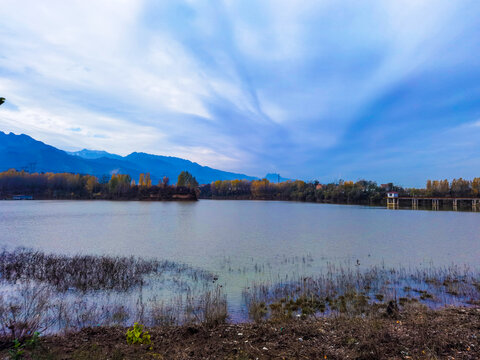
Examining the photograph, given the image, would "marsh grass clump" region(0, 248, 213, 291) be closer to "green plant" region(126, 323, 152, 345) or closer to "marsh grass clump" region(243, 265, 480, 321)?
"marsh grass clump" region(243, 265, 480, 321)

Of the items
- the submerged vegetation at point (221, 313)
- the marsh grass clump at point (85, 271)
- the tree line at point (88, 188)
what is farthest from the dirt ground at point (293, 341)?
the tree line at point (88, 188)

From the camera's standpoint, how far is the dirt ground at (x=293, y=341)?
6621 mm

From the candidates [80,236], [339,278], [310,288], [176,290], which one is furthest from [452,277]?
[80,236]

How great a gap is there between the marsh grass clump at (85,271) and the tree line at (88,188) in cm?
14190

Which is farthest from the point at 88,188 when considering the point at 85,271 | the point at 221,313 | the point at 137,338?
the point at 137,338

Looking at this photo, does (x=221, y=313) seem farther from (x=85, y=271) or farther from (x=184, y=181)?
(x=184, y=181)

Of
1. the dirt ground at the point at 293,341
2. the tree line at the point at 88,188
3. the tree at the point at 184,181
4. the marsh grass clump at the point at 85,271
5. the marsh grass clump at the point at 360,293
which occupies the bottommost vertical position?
the marsh grass clump at the point at 85,271

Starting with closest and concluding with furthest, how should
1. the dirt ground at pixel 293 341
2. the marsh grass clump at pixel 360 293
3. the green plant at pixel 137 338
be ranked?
the dirt ground at pixel 293 341
the green plant at pixel 137 338
the marsh grass clump at pixel 360 293

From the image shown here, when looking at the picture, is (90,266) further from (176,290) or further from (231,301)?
(231,301)

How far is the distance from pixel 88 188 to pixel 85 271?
17413 cm

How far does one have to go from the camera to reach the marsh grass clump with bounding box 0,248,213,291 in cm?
1465

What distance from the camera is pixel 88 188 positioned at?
554 ft

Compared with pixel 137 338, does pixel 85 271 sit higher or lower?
lower

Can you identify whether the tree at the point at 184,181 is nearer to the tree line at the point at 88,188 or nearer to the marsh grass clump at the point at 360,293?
the tree line at the point at 88,188
